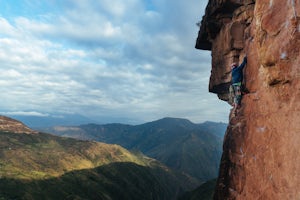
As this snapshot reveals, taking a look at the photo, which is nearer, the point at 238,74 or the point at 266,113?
the point at 266,113

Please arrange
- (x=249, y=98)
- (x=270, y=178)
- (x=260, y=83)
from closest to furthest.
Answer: (x=270, y=178)
(x=260, y=83)
(x=249, y=98)

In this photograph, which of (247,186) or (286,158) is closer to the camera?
(286,158)

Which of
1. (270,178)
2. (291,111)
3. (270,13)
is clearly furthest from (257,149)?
(270,13)

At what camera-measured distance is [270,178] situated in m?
18.3

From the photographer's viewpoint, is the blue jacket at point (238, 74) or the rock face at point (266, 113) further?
the blue jacket at point (238, 74)

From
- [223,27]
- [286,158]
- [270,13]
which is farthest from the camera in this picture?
[223,27]

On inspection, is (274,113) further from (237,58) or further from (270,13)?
(237,58)

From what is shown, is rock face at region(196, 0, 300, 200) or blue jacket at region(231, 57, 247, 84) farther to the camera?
blue jacket at region(231, 57, 247, 84)

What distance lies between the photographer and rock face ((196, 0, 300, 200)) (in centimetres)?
1689

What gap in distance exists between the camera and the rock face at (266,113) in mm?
16891

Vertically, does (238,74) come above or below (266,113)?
above

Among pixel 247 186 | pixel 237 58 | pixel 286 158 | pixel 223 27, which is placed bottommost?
pixel 247 186

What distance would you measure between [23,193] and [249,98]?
19218 cm

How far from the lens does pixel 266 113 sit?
20.1 metres
